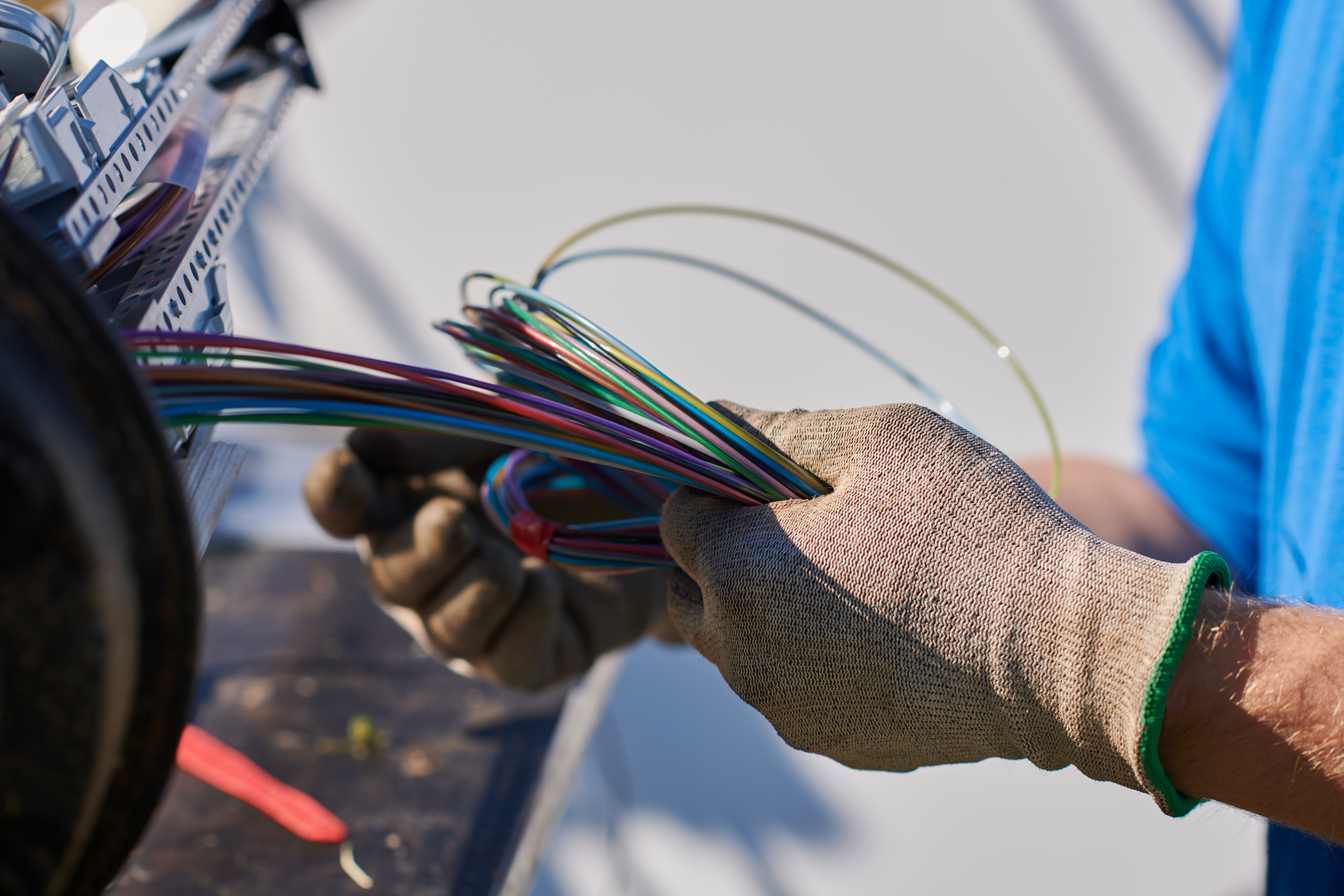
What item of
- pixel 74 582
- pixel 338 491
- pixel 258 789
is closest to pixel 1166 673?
pixel 74 582

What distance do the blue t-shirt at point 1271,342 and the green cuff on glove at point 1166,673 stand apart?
21cm

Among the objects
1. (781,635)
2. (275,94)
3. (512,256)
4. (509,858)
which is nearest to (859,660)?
(781,635)

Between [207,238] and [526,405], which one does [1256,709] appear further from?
[207,238]

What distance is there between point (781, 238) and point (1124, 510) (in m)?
0.51

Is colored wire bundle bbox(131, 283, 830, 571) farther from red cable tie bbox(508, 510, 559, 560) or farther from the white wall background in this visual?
the white wall background

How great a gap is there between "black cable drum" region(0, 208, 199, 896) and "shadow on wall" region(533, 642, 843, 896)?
1.02m

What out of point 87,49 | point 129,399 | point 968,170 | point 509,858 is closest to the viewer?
point 129,399

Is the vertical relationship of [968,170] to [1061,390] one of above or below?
above

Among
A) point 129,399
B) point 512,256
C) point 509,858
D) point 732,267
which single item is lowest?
point 509,858

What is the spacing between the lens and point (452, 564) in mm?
571

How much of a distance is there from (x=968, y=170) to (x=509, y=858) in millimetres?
885

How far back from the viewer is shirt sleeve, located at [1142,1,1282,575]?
69 cm

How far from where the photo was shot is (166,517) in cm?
21

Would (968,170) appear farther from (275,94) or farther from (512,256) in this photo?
(275,94)
